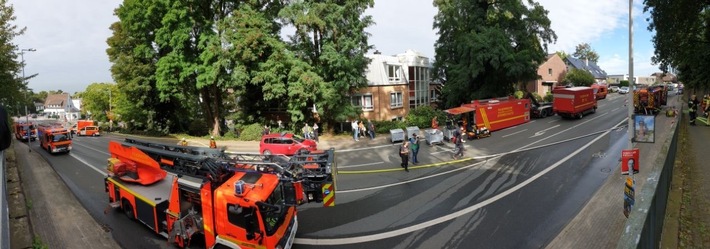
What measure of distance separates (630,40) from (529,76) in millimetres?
23847

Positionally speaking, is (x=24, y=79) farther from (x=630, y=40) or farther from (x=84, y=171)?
(x=630, y=40)

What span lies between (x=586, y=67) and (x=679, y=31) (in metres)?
64.0

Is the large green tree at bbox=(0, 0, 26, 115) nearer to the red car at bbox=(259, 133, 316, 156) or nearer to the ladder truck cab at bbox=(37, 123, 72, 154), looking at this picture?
the ladder truck cab at bbox=(37, 123, 72, 154)

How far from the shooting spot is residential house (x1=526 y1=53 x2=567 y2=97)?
59719 millimetres

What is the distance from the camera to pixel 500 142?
2419cm

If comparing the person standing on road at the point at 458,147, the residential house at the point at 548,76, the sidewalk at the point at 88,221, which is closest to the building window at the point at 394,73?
the person standing on road at the point at 458,147

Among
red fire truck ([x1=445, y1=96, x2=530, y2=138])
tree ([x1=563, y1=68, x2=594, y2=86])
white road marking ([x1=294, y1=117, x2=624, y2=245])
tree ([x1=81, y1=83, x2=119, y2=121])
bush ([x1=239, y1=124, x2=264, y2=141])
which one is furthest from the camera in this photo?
tree ([x1=81, y1=83, x2=119, y2=121])

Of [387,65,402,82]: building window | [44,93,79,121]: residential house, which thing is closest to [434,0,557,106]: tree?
[387,65,402,82]: building window

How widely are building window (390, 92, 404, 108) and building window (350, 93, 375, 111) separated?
2.84 meters

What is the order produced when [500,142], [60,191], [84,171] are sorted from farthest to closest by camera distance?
[500,142], [84,171], [60,191]

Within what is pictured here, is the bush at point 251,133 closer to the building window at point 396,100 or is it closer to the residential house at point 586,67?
the building window at point 396,100

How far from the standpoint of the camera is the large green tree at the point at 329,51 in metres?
27.5

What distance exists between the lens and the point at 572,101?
103 feet

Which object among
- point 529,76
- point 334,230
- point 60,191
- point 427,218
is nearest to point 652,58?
point 529,76
